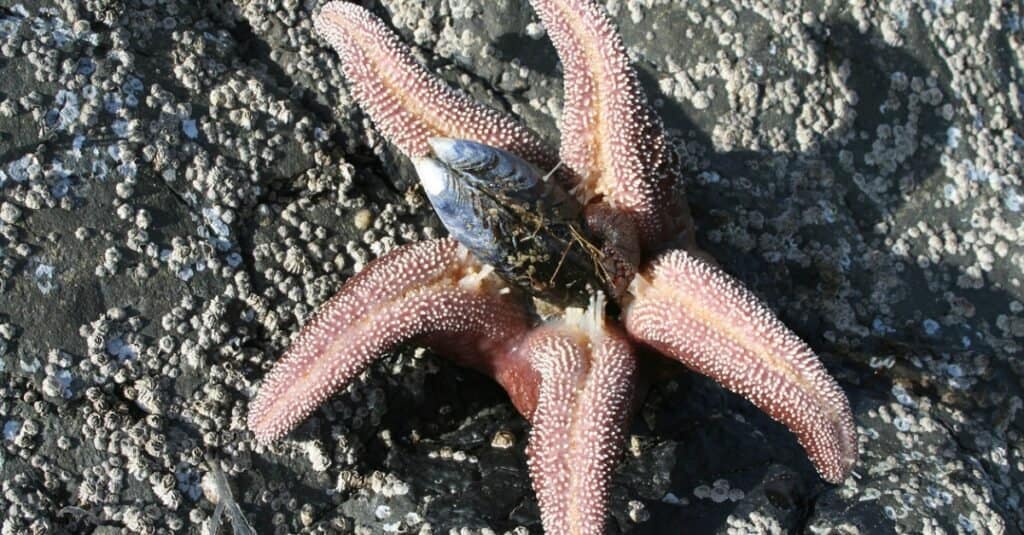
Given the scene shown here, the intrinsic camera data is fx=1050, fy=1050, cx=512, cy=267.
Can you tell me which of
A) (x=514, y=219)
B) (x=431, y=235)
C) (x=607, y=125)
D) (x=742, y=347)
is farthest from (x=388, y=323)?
(x=742, y=347)

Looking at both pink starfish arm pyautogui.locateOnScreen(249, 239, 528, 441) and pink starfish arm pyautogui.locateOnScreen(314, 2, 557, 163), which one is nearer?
pink starfish arm pyautogui.locateOnScreen(249, 239, 528, 441)

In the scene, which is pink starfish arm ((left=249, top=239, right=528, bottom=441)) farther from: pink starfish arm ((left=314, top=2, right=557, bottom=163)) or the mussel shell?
pink starfish arm ((left=314, top=2, right=557, bottom=163))

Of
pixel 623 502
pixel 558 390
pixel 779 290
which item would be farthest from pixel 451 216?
pixel 779 290

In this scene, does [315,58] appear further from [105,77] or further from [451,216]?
[451,216]

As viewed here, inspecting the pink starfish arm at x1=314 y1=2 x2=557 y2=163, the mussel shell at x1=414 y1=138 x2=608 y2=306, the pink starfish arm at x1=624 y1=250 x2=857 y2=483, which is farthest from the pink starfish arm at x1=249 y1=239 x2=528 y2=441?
the pink starfish arm at x1=624 y1=250 x2=857 y2=483

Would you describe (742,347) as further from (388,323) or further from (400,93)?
(400,93)

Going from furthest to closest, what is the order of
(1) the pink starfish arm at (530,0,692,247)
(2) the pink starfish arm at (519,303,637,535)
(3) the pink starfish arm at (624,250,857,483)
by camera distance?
(1) the pink starfish arm at (530,0,692,247) < (3) the pink starfish arm at (624,250,857,483) < (2) the pink starfish arm at (519,303,637,535)

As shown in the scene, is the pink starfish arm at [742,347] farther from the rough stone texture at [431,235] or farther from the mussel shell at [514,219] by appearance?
the rough stone texture at [431,235]
